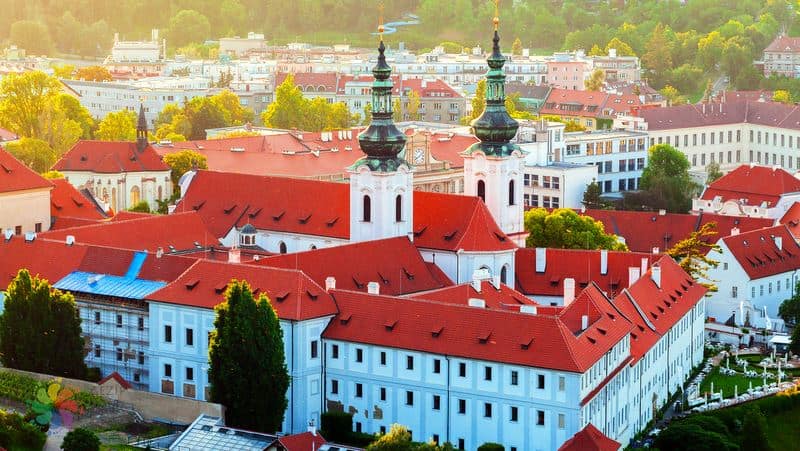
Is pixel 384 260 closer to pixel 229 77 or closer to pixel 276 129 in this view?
pixel 276 129

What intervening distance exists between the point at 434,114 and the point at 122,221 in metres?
76.6

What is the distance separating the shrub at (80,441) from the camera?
194ft

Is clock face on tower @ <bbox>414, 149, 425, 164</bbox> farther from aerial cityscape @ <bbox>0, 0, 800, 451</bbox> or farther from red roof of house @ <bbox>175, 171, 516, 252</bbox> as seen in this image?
red roof of house @ <bbox>175, 171, 516, 252</bbox>

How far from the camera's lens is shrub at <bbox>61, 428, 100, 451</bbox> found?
5903 centimetres

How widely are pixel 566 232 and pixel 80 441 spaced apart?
32.2 m

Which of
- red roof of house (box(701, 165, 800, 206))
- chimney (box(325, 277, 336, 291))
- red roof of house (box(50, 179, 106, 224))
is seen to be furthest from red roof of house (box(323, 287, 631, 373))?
red roof of house (box(701, 165, 800, 206))

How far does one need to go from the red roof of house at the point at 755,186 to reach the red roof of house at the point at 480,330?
39.7 m

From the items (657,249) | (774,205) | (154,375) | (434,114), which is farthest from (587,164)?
(154,375)

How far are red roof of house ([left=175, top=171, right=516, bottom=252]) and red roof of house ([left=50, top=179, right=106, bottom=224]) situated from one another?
6078 mm

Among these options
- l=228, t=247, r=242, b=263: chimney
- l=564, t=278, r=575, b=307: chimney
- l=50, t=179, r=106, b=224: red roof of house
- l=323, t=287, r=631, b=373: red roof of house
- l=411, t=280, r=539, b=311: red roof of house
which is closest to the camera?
l=323, t=287, r=631, b=373: red roof of house

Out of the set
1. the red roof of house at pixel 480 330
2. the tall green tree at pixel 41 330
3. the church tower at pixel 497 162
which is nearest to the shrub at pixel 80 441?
the tall green tree at pixel 41 330

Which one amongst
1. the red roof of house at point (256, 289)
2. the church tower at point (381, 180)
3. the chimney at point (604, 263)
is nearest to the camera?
the red roof of house at point (256, 289)

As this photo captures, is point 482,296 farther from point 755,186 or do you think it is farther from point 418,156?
point 755,186

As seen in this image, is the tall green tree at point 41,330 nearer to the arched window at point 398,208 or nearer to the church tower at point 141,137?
the arched window at point 398,208
